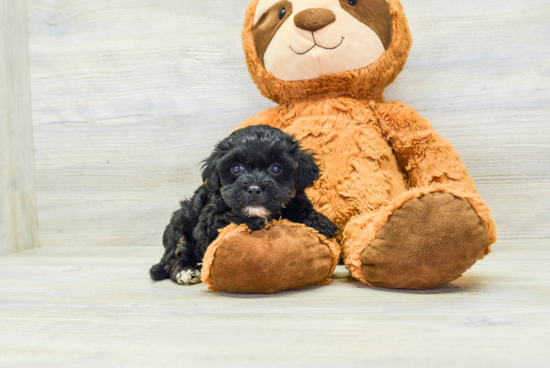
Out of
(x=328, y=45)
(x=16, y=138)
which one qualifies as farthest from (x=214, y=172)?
(x=16, y=138)

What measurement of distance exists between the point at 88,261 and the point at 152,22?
103 cm

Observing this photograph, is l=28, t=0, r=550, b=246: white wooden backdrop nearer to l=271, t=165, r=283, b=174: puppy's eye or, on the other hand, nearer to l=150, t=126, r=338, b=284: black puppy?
l=150, t=126, r=338, b=284: black puppy

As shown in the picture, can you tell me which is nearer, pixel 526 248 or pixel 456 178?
pixel 456 178

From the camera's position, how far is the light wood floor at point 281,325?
709 mm

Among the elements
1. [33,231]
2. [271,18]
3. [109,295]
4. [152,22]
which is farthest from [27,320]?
[152,22]

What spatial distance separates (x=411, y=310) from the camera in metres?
0.92

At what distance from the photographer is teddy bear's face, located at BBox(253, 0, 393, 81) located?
139cm

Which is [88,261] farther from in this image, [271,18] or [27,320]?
[271,18]

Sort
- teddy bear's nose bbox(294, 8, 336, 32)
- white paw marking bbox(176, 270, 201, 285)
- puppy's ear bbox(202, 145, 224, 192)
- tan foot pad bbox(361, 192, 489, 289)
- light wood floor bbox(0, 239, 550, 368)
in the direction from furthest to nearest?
teddy bear's nose bbox(294, 8, 336, 32), white paw marking bbox(176, 270, 201, 285), puppy's ear bbox(202, 145, 224, 192), tan foot pad bbox(361, 192, 489, 289), light wood floor bbox(0, 239, 550, 368)

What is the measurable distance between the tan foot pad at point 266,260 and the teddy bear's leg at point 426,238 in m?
0.13

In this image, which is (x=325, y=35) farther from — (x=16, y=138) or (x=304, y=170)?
(x=16, y=138)

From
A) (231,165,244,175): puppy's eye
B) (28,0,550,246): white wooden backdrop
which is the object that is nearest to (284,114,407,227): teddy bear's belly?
(231,165,244,175): puppy's eye

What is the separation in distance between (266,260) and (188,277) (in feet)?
0.99

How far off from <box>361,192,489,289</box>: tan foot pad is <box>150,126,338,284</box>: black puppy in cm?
16
